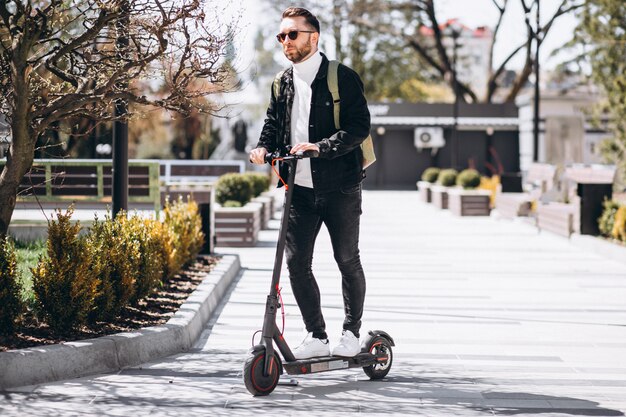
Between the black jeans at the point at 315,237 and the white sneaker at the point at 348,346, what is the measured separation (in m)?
0.07

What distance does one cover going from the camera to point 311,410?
19.2ft

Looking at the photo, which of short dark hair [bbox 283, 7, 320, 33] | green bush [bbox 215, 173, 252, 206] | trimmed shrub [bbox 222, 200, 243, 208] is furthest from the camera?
green bush [bbox 215, 173, 252, 206]

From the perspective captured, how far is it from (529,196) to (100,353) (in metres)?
19.4

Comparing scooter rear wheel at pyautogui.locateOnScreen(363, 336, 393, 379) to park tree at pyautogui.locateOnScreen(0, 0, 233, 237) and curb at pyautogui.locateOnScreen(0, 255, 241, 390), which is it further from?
park tree at pyautogui.locateOnScreen(0, 0, 233, 237)

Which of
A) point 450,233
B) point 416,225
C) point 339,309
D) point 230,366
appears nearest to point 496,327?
point 339,309

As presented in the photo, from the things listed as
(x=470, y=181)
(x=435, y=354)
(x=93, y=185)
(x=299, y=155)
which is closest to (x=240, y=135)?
(x=470, y=181)

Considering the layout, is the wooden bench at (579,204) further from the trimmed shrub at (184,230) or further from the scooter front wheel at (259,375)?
the scooter front wheel at (259,375)

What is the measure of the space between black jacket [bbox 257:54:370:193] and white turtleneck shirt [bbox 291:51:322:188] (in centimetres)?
3

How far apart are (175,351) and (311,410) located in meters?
1.96

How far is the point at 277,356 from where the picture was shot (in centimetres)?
614

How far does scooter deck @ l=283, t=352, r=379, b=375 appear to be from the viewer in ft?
20.4

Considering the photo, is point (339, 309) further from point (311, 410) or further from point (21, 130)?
point (311, 410)

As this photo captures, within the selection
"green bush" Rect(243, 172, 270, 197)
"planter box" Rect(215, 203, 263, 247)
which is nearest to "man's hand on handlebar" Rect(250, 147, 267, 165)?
"planter box" Rect(215, 203, 263, 247)

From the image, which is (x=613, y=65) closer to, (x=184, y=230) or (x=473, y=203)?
(x=473, y=203)
